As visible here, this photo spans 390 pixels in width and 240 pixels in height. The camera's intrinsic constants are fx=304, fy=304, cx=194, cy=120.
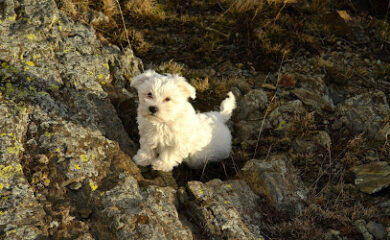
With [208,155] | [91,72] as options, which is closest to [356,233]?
[208,155]

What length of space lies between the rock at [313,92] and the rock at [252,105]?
0.72 meters

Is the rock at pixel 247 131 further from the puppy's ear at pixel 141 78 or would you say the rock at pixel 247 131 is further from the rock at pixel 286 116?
the puppy's ear at pixel 141 78

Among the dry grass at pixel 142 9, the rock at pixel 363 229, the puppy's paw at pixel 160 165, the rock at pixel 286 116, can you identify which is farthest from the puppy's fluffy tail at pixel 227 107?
the dry grass at pixel 142 9

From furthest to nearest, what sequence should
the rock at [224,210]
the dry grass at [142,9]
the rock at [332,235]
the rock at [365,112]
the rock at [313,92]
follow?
the dry grass at [142,9]
the rock at [313,92]
the rock at [365,112]
the rock at [332,235]
the rock at [224,210]

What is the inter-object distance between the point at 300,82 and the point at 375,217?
3.28 m

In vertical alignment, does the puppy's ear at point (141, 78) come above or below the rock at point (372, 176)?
above

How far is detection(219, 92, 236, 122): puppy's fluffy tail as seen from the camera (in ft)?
19.4

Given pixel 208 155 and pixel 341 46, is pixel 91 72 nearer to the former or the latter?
pixel 208 155

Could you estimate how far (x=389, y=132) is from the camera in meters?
5.57

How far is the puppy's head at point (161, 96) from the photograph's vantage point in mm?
4172

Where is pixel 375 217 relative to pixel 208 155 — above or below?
above

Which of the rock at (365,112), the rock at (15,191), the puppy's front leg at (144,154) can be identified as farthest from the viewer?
the rock at (365,112)

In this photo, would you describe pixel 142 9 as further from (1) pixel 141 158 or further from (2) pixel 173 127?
(1) pixel 141 158

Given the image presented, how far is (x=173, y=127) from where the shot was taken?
464cm
